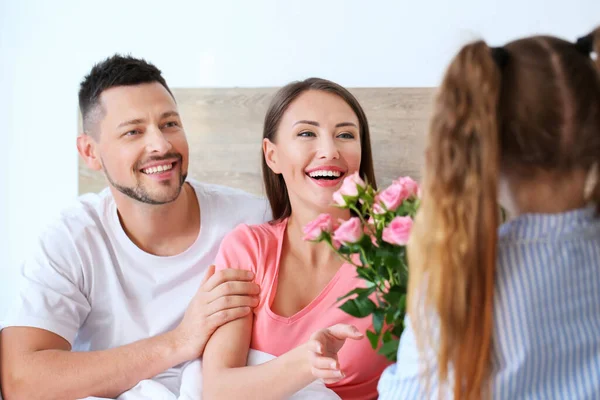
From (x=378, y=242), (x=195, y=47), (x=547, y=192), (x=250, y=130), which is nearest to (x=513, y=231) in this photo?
(x=547, y=192)

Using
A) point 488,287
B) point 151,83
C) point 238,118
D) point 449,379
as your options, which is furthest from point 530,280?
point 238,118

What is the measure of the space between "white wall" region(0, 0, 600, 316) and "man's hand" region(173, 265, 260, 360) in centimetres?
114

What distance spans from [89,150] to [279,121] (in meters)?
0.63

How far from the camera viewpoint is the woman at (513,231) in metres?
0.96

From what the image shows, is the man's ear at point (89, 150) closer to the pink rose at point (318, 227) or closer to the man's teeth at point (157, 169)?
the man's teeth at point (157, 169)

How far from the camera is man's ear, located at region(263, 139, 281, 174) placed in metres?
1.83

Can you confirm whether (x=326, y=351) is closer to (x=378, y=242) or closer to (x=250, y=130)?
(x=378, y=242)

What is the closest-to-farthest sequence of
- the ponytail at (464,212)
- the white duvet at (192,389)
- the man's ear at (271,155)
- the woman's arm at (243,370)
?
the ponytail at (464,212), the woman's arm at (243,370), the white duvet at (192,389), the man's ear at (271,155)

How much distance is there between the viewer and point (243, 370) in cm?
152

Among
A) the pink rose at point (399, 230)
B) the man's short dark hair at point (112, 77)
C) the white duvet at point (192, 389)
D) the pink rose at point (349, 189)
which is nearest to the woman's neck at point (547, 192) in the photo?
the pink rose at point (399, 230)

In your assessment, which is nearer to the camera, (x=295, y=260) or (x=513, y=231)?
(x=513, y=231)

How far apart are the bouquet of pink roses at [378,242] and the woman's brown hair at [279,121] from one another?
18.2 inches

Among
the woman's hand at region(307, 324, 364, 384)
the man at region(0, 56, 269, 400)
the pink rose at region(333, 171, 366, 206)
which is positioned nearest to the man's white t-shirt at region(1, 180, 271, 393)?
the man at region(0, 56, 269, 400)

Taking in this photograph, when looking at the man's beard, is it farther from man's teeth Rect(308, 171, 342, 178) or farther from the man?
man's teeth Rect(308, 171, 342, 178)
